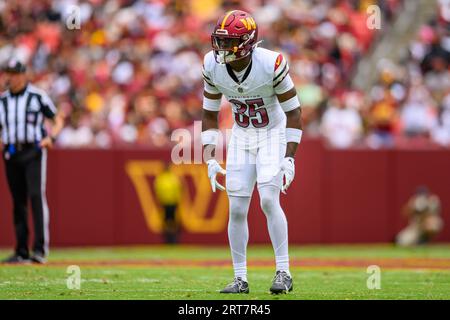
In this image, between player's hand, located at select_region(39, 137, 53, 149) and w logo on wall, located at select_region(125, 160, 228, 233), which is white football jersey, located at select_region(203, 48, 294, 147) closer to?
player's hand, located at select_region(39, 137, 53, 149)

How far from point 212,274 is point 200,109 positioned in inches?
269

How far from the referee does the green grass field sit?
45cm

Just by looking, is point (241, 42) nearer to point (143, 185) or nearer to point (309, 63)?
point (143, 185)

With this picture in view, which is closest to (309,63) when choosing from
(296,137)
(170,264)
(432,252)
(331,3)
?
(331,3)

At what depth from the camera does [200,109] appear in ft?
53.9

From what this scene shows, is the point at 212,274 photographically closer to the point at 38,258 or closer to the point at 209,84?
the point at 38,258

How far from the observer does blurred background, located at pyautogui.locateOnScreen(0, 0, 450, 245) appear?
15547mm

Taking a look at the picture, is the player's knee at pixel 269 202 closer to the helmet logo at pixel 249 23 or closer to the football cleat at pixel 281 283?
the football cleat at pixel 281 283

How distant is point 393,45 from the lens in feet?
62.7

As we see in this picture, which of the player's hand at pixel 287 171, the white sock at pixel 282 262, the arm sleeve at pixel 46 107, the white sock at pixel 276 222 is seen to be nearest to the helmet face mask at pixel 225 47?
the player's hand at pixel 287 171

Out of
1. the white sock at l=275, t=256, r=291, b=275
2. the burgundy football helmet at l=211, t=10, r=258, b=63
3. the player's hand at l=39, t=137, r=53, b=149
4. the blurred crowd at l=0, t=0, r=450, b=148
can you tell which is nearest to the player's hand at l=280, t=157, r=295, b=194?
the white sock at l=275, t=256, r=291, b=275

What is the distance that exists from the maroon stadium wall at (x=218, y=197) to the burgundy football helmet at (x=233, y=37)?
25.5 feet

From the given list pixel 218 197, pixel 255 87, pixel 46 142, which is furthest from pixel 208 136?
pixel 218 197
